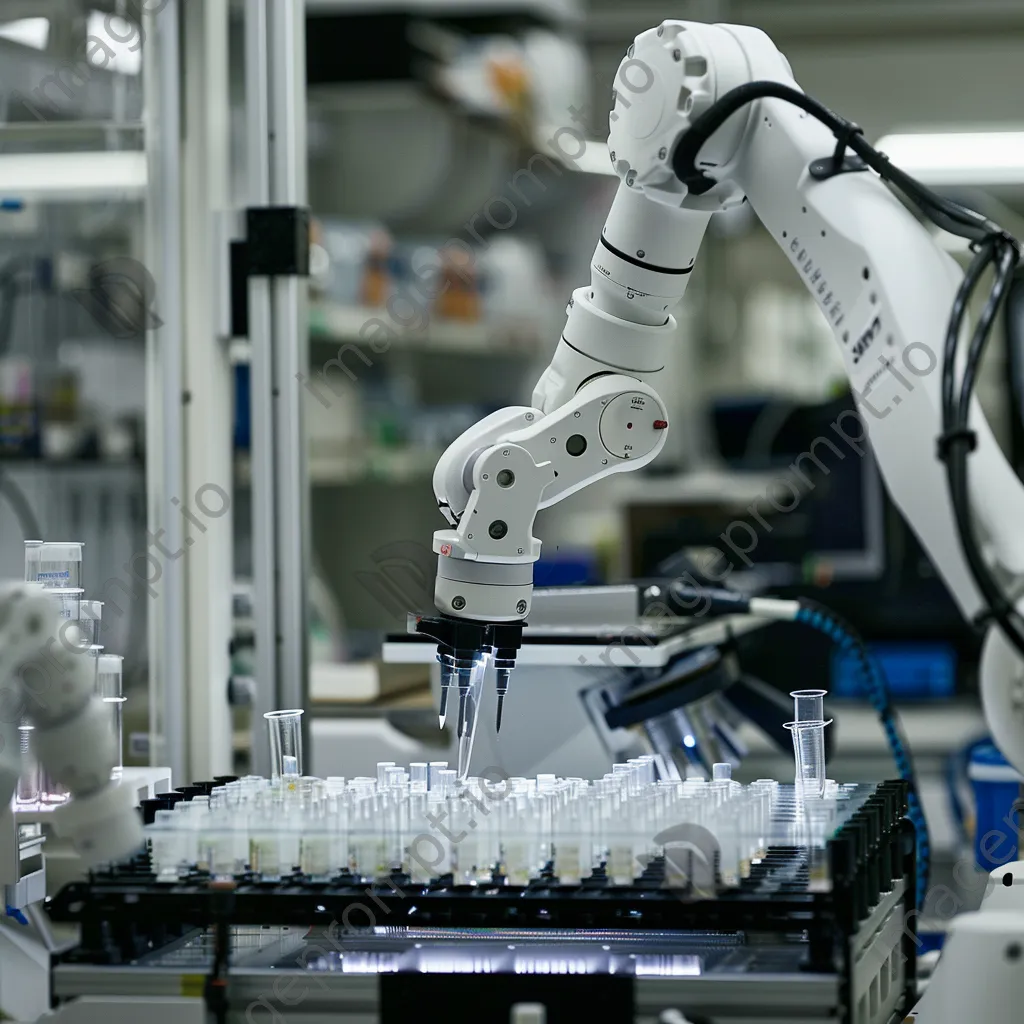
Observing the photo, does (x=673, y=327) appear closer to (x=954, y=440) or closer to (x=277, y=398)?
(x=954, y=440)

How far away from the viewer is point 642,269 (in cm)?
145

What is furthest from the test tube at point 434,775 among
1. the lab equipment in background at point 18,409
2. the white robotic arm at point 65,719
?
the lab equipment in background at point 18,409

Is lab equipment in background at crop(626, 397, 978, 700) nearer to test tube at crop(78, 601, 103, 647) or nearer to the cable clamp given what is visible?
test tube at crop(78, 601, 103, 647)

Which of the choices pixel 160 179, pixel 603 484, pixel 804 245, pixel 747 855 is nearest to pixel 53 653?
pixel 747 855

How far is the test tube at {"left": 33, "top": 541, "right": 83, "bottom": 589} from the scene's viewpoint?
162cm

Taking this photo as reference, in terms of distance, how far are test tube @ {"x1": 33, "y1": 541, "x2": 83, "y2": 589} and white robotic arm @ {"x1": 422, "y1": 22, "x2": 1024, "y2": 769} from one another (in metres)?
0.45

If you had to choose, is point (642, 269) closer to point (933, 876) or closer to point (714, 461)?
point (933, 876)

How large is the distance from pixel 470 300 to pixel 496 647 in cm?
285

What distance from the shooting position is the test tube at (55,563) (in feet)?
5.31

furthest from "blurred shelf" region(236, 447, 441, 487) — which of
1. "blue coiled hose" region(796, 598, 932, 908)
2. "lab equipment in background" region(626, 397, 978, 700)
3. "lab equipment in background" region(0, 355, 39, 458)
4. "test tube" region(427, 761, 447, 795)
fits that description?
"test tube" region(427, 761, 447, 795)

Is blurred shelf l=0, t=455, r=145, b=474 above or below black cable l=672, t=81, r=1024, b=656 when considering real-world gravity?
below

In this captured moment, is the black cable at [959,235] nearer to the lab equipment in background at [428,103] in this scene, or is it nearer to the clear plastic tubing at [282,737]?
the clear plastic tubing at [282,737]

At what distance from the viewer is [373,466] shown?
3.98m

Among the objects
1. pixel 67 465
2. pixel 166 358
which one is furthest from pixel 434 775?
pixel 67 465
